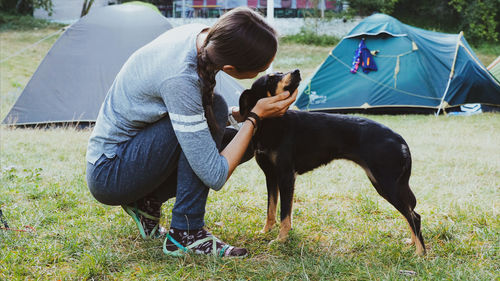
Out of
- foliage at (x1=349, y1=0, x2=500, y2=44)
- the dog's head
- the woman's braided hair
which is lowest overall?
the dog's head

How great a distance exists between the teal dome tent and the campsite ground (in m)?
3.44

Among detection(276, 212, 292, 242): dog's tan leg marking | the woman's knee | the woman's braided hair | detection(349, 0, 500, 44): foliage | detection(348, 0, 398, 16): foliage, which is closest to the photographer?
the woman's braided hair

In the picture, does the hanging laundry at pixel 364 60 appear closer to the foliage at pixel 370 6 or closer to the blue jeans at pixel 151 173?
the blue jeans at pixel 151 173

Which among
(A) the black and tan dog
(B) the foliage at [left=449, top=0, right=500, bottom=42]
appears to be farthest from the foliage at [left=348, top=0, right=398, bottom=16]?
(A) the black and tan dog

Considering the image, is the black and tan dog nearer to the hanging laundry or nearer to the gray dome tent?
the gray dome tent

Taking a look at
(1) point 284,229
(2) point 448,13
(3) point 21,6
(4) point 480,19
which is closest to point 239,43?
(1) point 284,229

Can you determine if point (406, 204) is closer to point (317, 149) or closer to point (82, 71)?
point (317, 149)

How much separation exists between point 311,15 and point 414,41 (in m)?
12.9

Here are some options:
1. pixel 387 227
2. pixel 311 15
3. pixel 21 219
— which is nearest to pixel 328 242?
pixel 387 227

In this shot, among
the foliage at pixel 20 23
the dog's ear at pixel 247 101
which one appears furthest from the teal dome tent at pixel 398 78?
the foliage at pixel 20 23

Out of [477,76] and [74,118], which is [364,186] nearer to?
[74,118]

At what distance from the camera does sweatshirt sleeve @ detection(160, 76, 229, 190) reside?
1.92m

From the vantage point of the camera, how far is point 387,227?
2.71 m

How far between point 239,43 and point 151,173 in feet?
2.55
